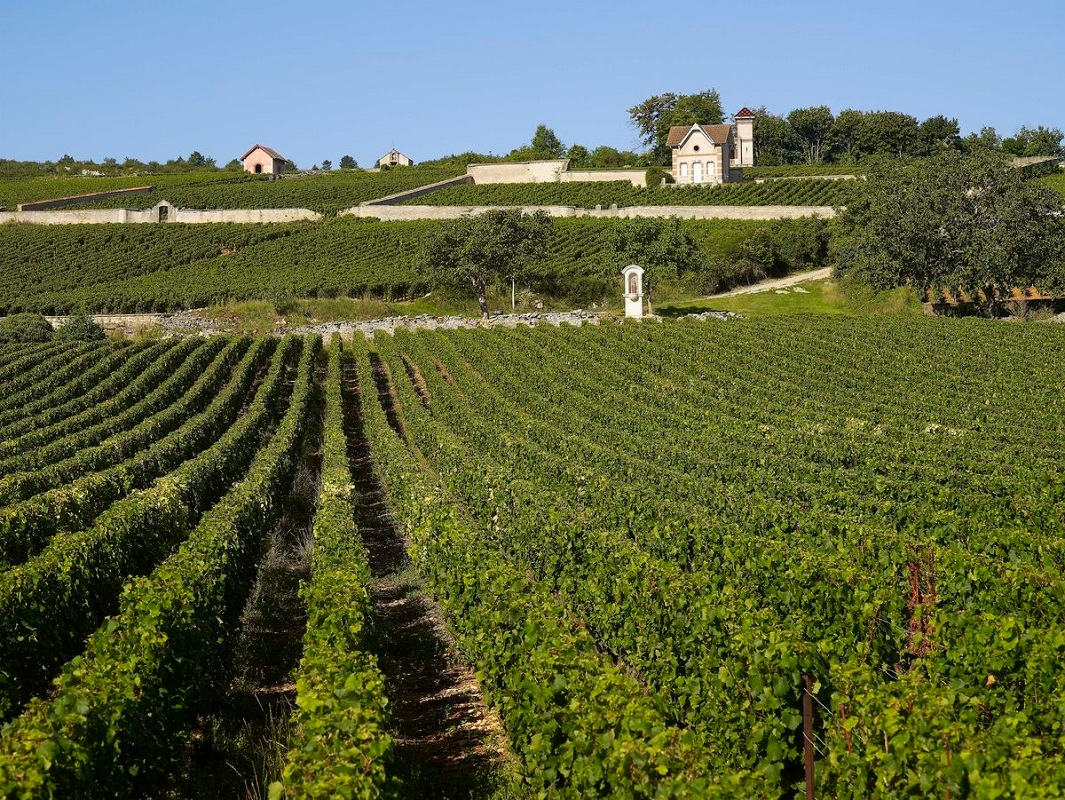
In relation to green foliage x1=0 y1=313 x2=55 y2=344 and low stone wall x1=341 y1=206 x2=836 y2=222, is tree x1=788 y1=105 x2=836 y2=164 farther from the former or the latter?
green foliage x1=0 y1=313 x2=55 y2=344

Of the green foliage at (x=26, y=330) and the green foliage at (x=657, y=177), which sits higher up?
the green foliage at (x=657, y=177)

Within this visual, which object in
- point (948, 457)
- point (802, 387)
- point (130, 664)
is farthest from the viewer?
point (802, 387)

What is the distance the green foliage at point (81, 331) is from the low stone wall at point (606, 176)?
2119 inches

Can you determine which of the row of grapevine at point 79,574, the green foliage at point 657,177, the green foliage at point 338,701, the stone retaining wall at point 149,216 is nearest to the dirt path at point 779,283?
the green foliage at point 657,177

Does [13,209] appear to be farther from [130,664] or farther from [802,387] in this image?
[130,664]

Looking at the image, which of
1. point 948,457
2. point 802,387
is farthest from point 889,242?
point 948,457

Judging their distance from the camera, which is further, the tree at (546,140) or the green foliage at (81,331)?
the tree at (546,140)

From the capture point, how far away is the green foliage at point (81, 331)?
52.3 metres

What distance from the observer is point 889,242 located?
51.3 metres

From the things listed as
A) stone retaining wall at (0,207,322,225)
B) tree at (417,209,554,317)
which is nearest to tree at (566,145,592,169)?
stone retaining wall at (0,207,322,225)

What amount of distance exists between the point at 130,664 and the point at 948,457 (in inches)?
544

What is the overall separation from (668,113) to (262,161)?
46.1 m

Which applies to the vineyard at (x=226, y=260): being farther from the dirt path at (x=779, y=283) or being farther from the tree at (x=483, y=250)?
the dirt path at (x=779, y=283)

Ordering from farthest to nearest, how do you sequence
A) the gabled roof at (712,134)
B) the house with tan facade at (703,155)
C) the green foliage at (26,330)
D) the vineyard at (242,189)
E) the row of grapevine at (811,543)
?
the house with tan facade at (703,155), the gabled roof at (712,134), the vineyard at (242,189), the green foliage at (26,330), the row of grapevine at (811,543)
